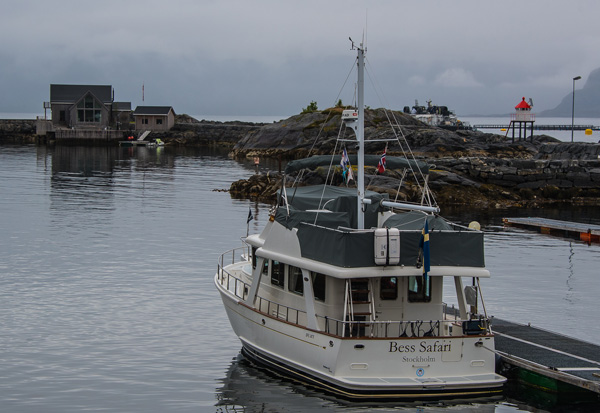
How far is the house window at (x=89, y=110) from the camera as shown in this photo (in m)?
127

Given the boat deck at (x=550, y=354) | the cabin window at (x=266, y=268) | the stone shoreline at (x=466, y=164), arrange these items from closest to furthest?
the boat deck at (x=550, y=354) < the cabin window at (x=266, y=268) < the stone shoreline at (x=466, y=164)

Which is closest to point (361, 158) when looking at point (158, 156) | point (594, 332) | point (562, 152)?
point (594, 332)

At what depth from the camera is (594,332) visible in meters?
24.2

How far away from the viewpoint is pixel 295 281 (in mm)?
18906

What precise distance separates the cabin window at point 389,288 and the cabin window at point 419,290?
1.11 ft

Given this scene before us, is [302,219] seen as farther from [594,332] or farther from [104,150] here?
[104,150]

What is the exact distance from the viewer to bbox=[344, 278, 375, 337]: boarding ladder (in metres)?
17.4

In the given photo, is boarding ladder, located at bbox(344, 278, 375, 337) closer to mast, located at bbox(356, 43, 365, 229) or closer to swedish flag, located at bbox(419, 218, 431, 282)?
swedish flag, located at bbox(419, 218, 431, 282)

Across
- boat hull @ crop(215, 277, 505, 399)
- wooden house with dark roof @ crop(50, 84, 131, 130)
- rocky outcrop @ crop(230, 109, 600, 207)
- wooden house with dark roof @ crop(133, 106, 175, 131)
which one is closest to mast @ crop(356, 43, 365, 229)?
boat hull @ crop(215, 277, 505, 399)

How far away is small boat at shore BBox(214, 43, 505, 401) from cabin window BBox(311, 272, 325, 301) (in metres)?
0.02

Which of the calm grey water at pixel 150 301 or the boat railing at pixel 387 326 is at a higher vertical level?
the boat railing at pixel 387 326

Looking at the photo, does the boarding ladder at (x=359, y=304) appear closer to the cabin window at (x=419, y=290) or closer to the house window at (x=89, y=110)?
the cabin window at (x=419, y=290)

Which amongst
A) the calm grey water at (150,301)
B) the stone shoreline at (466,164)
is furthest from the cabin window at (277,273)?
the stone shoreline at (466,164)

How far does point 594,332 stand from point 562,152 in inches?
2089
